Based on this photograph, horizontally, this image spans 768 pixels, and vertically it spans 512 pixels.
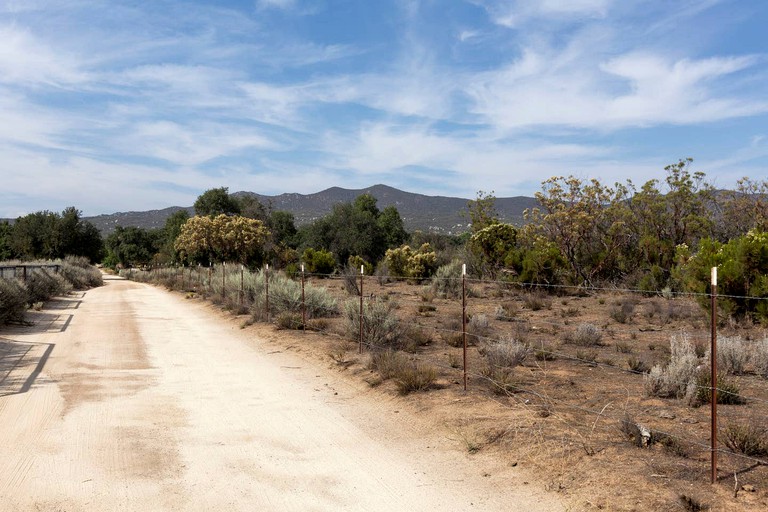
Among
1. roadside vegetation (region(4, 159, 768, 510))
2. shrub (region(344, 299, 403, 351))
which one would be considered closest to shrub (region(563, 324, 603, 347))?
roadside vegetation (region(4, 159, 768, 510))

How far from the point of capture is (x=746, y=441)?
6.02 m

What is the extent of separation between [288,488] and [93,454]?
2477 millimetres

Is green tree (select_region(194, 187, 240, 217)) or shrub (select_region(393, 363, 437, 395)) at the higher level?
green tree (select_region(194, 187, 240, 217))

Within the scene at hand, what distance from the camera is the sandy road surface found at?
555 cm

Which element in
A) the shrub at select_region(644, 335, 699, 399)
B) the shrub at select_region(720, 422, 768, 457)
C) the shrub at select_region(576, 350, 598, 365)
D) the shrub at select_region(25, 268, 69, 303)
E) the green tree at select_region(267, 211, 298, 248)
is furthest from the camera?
the green tree at select_region(267, 211, 298, 248)

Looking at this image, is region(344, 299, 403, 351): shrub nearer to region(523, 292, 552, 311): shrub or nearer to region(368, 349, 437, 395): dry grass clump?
region(368, 349, 437, 395): dry grass clump

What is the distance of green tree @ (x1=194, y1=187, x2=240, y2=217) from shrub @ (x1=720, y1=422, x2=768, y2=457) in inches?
2492

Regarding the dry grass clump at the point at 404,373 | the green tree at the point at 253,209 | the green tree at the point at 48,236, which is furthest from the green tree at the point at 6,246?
the dry grass clump at the point at 404,373

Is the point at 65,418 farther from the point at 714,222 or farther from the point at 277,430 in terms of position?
the point at 714,222

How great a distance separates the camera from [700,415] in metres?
7.65

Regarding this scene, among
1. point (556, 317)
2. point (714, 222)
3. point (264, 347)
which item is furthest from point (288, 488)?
point (714, 222)

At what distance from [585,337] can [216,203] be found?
192 ft

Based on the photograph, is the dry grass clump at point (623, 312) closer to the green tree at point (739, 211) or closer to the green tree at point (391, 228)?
the green tree at point (739, 211)

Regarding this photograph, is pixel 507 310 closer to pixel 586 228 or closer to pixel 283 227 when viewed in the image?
pixel 586 228
